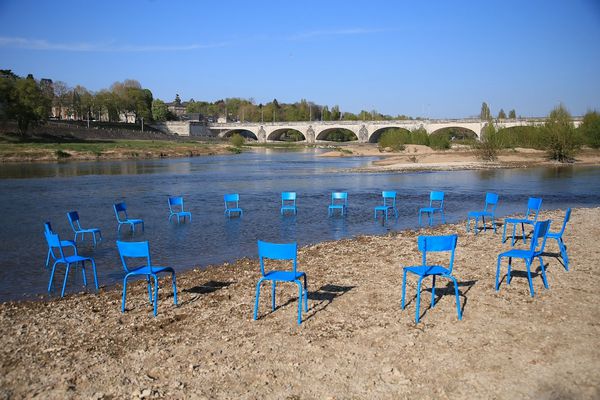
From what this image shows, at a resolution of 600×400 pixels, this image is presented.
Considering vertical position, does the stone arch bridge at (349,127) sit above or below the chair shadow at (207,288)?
above

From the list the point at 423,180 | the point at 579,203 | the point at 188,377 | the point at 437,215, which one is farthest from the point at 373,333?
the point at 423,180

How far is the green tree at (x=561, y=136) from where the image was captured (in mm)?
55250

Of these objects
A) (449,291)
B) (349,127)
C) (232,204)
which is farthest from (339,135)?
(449,291)

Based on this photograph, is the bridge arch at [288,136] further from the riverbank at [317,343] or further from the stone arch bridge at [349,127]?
the riverbank at [317,343]

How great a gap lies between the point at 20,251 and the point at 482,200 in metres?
21.1

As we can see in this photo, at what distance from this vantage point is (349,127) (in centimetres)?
13188

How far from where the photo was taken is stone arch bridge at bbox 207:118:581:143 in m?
110

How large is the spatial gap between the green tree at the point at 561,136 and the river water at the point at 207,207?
1471 centimetres

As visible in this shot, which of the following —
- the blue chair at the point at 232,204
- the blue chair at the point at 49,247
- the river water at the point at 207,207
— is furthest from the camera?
the blue chair at the point at 232,204

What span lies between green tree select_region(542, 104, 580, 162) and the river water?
48.3ft

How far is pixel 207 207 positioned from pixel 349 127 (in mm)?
111028

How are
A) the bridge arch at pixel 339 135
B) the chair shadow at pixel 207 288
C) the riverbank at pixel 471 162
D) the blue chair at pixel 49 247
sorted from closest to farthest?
1. the chair shadow at pixel 207 288
2. the blue chair at pixel 49 247
3. the riverbank at pixel 471 162
4. the bridge arch at pixel 339 135

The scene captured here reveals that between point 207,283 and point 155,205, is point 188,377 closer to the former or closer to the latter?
point 207,283

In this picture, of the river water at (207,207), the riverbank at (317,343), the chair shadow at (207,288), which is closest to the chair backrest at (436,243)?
the riverbank at (317,343)
